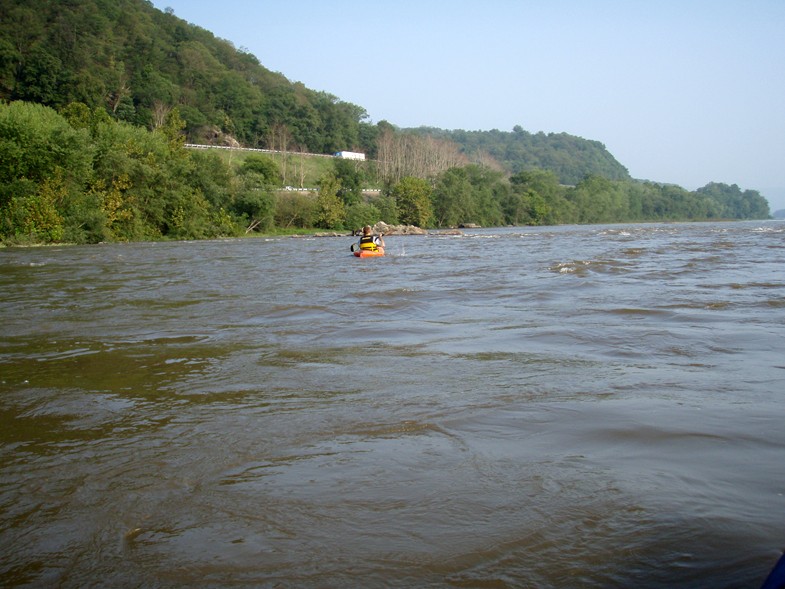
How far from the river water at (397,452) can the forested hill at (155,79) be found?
263 ft

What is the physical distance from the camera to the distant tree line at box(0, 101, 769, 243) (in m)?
39.2

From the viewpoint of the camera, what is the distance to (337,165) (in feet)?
279

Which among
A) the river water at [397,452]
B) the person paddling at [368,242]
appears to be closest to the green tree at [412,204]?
the person paddling at [368,242]

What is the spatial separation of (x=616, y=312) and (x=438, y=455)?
691 centimetres

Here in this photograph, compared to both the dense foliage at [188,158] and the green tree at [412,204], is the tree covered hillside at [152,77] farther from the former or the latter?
the green tree at [412,204]

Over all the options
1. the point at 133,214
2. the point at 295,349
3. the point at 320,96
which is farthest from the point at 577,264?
the point at 320,96

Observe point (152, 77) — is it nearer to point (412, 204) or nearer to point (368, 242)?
point (412, 204)

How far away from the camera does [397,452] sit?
412 centimetres

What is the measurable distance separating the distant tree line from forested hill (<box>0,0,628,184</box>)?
26.3m

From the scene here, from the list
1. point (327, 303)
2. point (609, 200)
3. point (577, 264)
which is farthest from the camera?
point (609, 200)

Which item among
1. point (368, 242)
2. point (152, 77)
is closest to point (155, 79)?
point (152, 77)

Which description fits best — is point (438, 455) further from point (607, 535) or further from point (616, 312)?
point (616, 312)

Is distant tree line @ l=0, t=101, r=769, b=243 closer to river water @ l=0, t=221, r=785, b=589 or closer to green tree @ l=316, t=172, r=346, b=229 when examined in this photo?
green tree @ l=316, t=172, r=346, b=229

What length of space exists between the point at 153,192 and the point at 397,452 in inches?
1886
